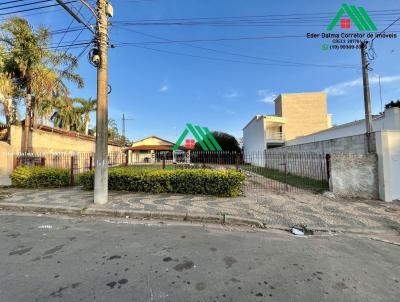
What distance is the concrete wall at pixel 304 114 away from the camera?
3161 centimetres

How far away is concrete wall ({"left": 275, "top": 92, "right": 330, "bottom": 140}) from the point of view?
31609 mm

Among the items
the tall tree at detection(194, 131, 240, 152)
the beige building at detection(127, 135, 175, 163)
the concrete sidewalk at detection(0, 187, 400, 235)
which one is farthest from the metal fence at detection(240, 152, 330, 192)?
the tall tree at detection(194, 131, 240, 152)

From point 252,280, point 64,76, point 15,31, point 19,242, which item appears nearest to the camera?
point 252,280

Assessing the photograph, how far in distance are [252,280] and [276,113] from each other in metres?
35.4

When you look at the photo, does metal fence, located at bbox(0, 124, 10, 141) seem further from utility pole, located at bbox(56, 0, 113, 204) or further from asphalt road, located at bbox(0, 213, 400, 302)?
asphalt road, located at bbox(0, 213, 400, 302)

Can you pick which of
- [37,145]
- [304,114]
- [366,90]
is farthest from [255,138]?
[37,145]

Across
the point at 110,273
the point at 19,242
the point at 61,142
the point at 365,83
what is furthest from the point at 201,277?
the point at 61,142

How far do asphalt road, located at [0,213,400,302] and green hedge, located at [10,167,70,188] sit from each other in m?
5.78

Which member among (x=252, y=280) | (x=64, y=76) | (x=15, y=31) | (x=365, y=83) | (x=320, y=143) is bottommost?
(x=252, y=280)

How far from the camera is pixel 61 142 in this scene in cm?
1561

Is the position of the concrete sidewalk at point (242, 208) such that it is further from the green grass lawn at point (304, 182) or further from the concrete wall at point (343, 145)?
the concrete wall at point (343, 145)

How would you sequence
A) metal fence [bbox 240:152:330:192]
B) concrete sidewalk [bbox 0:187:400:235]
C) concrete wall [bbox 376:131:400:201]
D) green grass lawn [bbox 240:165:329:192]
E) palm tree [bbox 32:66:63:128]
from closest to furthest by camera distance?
concrete sidewalk [bbox 0:187:400:235] < concrete wall [bbox 376:131:400:201] < green grass lawn [bbox 240:165:329:192] < metal fence [bbox 240:152:330:192] < palm tree [bbox 32:66:63:128]

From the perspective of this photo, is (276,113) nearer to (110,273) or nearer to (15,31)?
(15,31)

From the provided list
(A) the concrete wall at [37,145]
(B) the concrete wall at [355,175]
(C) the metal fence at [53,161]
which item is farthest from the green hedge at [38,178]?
(B) the concrete wall at [355,175]
